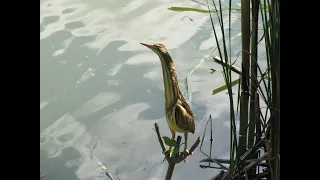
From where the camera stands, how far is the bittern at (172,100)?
0.79 meters

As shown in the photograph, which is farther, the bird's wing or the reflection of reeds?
the bird's wing

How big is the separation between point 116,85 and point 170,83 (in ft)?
0.36

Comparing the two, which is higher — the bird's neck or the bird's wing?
the bird's neck

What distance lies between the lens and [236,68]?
2.51 ft

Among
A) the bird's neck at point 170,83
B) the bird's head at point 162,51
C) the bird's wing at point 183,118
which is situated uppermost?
the bird's head at point 162,51

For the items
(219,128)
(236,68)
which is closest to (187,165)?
(219,128)

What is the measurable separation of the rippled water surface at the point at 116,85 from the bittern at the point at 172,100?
2cm

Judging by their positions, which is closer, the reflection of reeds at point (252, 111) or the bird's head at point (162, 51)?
the reflection of reeds at point (252, 111)

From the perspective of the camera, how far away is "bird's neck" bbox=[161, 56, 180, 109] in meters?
0.79

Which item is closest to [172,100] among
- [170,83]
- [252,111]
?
[170,83]

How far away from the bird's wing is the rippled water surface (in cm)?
2

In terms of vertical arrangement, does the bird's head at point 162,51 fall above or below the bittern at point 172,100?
above

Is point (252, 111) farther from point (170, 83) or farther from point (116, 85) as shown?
point (116, 85)

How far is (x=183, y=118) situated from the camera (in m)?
0.79
